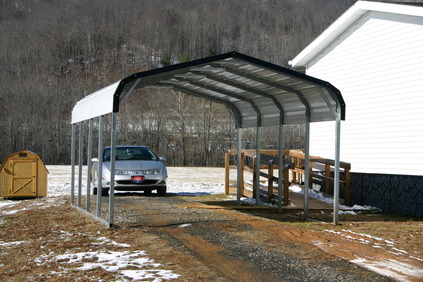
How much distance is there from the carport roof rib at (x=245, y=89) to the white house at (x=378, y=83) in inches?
158

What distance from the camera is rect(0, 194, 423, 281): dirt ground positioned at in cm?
662

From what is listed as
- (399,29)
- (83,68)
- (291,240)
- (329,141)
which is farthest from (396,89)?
(83,68)

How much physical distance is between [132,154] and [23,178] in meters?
3.69

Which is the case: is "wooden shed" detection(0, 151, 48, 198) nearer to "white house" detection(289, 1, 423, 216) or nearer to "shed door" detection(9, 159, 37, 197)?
"shed door" detection(9, 159, 37, 197)

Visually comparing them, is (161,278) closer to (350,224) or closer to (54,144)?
(350,224)

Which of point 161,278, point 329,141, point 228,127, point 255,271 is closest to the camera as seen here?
point 161,278

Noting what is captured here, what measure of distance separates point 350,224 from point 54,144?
4566 cm

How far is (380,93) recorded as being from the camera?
15992 mm

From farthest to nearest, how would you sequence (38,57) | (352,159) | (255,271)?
1. (38,57)
2. (352,159)
3. (255,271)

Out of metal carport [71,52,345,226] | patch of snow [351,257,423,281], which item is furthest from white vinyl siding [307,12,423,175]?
patch of snow [351,257,423,281]

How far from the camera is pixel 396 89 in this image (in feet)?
50.2

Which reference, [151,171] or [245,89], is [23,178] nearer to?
[151,171]

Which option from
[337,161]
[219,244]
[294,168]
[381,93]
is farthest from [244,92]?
[219,244]

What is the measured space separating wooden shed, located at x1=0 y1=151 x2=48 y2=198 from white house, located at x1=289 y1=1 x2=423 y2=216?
31.3ft
